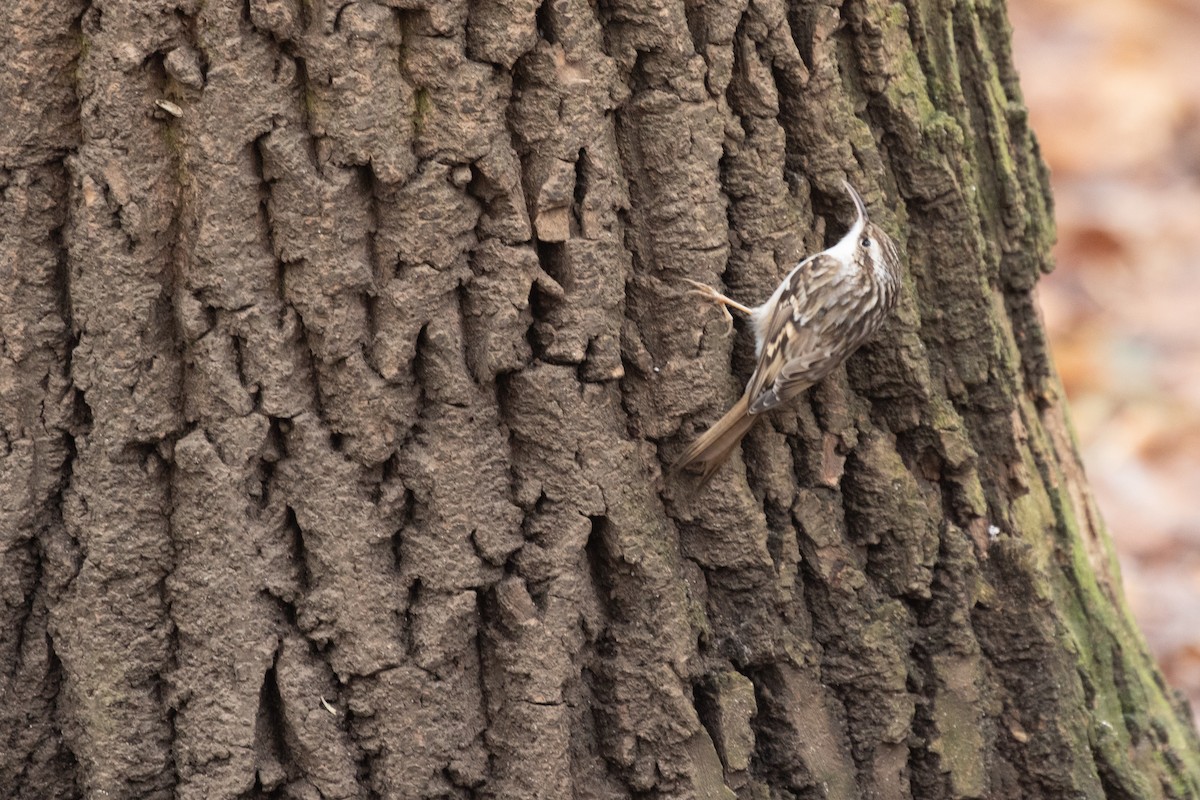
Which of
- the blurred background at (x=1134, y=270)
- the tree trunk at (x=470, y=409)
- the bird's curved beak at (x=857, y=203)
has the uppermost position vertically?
the blurred background at (x=1134, y=270)

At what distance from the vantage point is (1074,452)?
274 cm

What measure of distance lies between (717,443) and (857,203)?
456 millimetres

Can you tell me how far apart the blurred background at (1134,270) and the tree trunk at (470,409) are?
1949 millimetres

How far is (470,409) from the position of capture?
2.00 meters

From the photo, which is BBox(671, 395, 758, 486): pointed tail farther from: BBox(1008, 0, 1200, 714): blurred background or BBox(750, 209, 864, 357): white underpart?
BBox(1008, 0, 1200, 714): blurred background

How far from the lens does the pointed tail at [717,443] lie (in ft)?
6.86

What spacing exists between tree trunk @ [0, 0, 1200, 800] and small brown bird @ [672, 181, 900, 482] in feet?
0.12

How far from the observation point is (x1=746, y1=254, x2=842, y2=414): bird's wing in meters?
2.13

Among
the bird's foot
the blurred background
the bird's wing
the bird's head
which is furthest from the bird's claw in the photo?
the blurred background

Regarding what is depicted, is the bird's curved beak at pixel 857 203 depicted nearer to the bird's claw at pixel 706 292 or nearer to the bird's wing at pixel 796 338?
the bird's wing at pixel 796 338

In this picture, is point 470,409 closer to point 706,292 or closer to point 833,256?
point 706,292

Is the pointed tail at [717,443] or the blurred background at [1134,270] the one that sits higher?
the blurred background at [1134,270]

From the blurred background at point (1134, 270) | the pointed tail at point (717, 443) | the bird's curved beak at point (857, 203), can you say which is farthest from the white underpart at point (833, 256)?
the blurred background at point (1134, 270)

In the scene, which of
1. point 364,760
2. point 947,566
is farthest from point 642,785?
point 947,566
